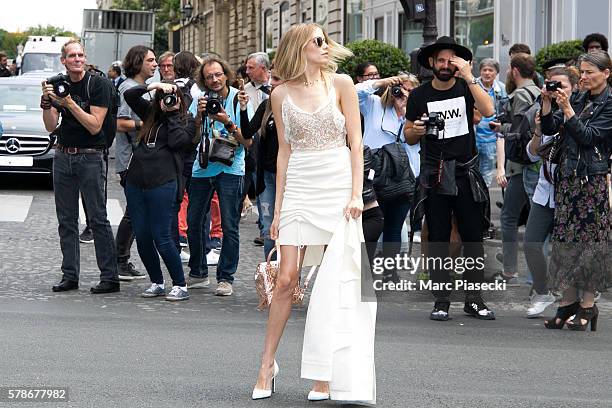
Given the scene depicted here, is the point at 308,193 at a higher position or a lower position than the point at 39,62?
lower

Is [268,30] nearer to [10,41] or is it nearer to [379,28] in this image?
[379,28]

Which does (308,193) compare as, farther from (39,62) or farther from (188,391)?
(39,62)

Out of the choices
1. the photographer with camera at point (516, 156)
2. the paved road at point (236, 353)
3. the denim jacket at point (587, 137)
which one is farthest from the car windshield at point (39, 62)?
the denim jacket at point (587, 137)

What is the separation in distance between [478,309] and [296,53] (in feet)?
10.7

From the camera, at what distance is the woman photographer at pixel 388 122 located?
1006 cm

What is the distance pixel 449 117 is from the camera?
860 cm

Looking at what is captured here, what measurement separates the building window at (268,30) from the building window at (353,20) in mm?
10573

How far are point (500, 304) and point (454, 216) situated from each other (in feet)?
3.59

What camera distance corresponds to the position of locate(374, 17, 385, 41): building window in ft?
103

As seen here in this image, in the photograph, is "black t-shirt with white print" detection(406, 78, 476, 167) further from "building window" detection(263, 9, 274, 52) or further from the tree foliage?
"building window" detection(263, 9, 274, 52)

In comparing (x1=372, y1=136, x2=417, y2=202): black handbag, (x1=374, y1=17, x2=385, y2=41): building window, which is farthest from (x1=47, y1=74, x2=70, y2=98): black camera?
(x1=374, y1=17, x2=385, y2=41): building window

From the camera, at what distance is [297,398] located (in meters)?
6.15

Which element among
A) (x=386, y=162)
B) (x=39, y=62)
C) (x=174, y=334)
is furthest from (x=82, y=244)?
(x=39, y=62)

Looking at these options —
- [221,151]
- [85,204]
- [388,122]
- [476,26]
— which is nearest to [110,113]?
[85,204]
